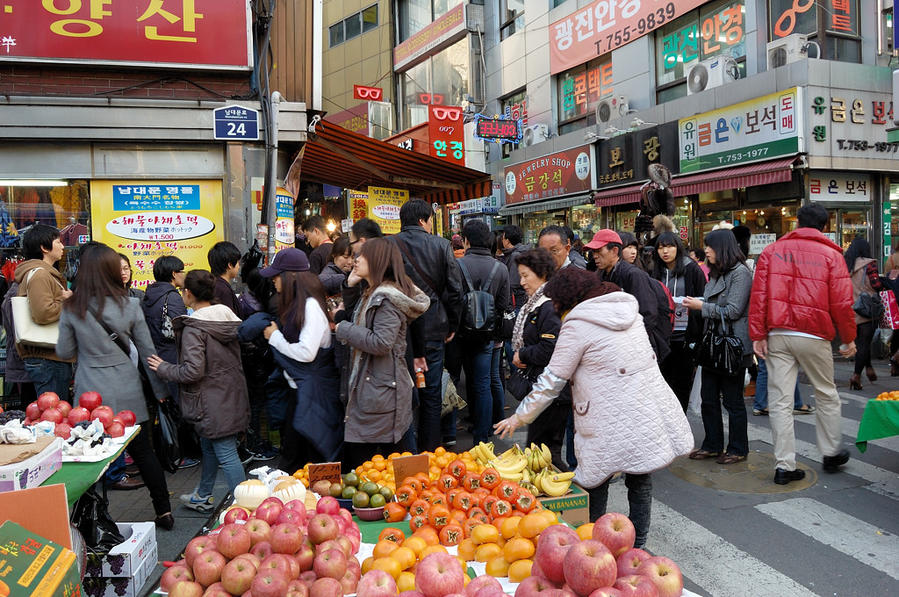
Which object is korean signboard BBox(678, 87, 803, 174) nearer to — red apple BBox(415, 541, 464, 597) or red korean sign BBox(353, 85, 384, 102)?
red korean sign BBox(353, 85, 384, 102)

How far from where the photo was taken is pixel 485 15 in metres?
22.0

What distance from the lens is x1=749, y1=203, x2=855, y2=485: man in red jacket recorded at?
482 centimetres

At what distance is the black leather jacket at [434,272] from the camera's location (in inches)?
211

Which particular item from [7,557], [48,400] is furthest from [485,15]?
[7,557]

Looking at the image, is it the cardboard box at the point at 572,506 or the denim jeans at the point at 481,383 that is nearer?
the cardboard box at the point at 572,506

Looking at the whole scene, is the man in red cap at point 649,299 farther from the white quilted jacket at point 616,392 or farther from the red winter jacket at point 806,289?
the white quilted jacket at point 616,392

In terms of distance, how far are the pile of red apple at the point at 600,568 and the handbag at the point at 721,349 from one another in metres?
3.40

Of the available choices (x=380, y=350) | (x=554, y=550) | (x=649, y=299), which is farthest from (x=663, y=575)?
(x=649, y=299)

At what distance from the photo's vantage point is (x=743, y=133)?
12.7m

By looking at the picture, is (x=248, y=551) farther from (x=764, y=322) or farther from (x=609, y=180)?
(x=609, y=180)

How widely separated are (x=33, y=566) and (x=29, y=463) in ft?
2.70

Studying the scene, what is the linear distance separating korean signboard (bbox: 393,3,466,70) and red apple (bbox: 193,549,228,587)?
22.4m

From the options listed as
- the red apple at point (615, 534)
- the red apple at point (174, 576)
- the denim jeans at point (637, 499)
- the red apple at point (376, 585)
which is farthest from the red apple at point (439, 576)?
the denim jeans at point (637, 499)

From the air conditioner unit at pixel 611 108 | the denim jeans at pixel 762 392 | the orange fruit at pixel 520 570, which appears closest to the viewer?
the orange fruit at pixel 520 570
